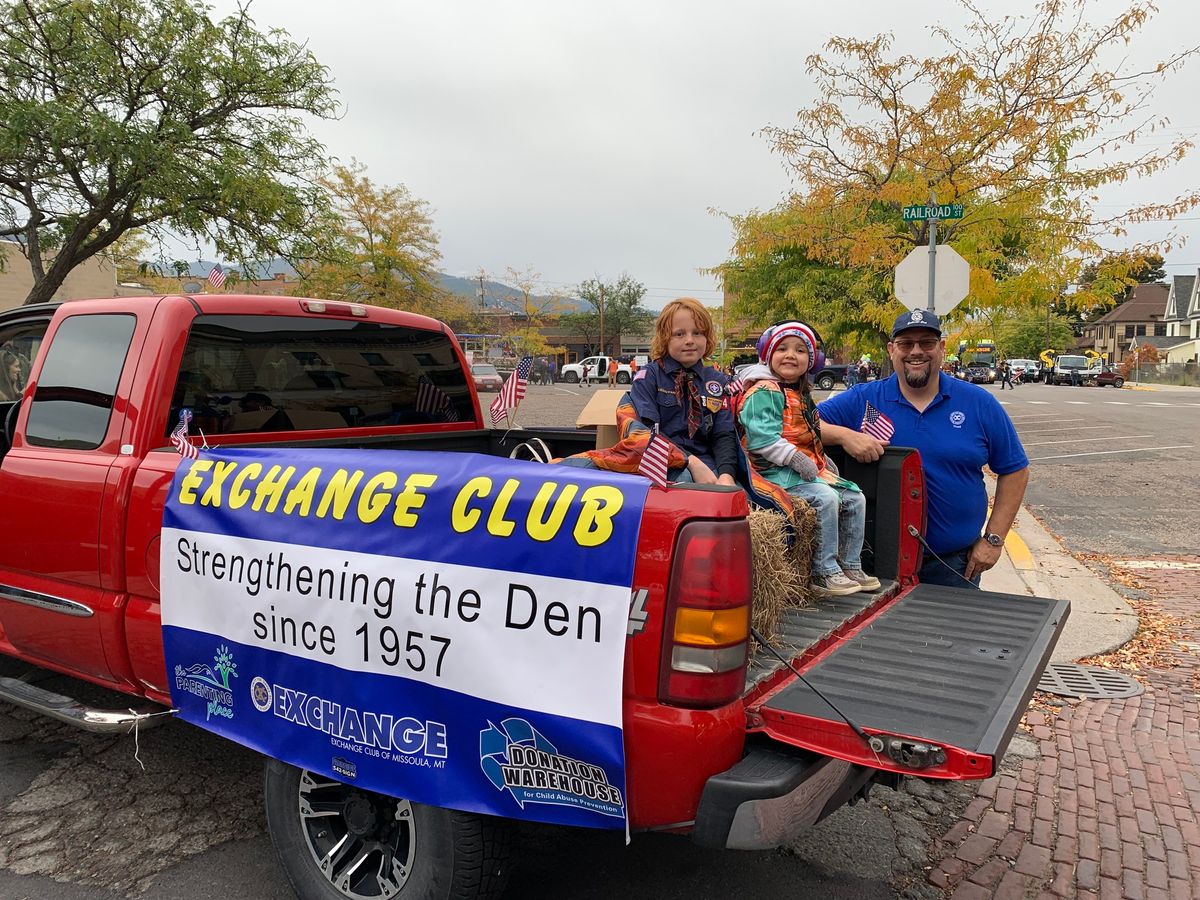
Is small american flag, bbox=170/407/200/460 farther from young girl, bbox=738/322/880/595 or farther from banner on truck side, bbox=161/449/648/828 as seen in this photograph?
young girl, bbox=738/322/880/595

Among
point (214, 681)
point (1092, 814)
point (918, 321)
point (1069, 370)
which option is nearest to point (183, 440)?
point (214, 681)

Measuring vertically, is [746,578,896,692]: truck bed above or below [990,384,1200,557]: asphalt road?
above

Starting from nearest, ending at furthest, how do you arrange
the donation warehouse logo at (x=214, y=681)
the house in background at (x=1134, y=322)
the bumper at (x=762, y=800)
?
the bumper at (x=762, y=800) < the donation warehouse logo at (x=214, y=681) < the house in background at (x=1134, y=322)

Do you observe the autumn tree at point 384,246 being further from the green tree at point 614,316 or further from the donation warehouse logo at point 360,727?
the green tree at point 614,316

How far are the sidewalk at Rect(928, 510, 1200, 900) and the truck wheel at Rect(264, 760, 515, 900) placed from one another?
1.70 metres

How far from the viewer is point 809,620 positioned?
10.1 feet

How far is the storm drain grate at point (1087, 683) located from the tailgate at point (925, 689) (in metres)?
1.85

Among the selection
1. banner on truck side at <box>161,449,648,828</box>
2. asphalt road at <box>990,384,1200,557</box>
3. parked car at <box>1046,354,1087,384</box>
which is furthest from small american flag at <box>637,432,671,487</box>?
parked car at <box>1046,354,1087,384</box>

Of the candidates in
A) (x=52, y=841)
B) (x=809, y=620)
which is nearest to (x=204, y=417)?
(x=52, y=841)

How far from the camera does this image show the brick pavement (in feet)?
9.82

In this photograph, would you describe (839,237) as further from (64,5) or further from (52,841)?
(52,841)

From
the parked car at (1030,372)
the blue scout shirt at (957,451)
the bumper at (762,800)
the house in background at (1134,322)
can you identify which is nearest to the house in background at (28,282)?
the blue scout shirt at (957,451)

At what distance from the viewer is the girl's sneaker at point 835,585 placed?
11.2ft

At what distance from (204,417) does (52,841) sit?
5.38ft
